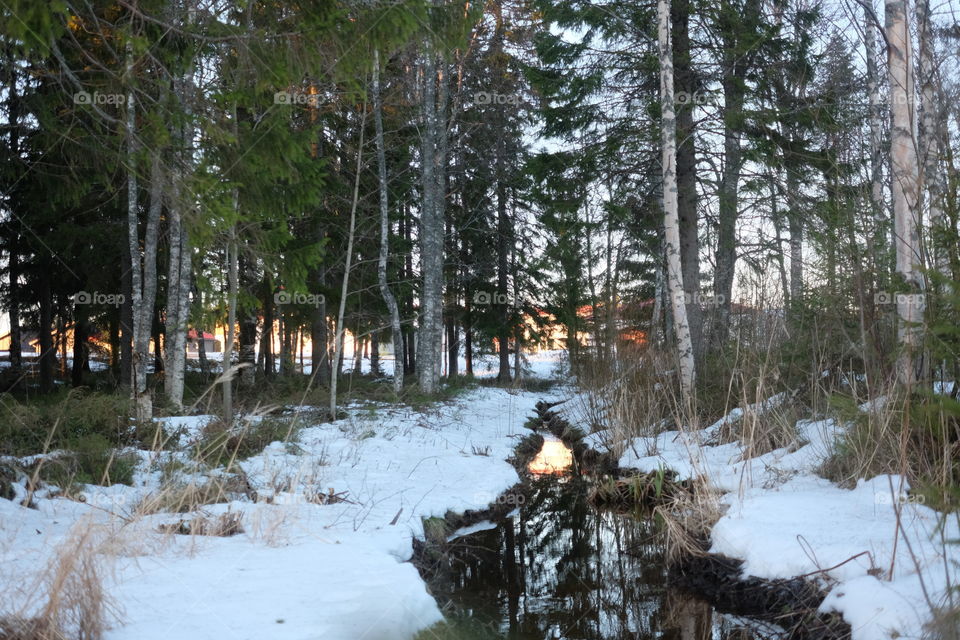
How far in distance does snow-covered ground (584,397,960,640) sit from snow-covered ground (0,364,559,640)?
2.37 m

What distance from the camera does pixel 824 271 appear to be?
7316mm

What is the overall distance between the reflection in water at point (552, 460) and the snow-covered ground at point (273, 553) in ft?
6.53

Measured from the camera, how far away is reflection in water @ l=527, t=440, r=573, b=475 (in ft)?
33.2

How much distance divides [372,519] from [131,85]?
3.89 meters

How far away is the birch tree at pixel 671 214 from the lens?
10156 millimetres

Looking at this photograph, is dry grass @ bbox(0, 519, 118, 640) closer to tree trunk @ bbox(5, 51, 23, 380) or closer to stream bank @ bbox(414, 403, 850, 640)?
stream bank @ bbox(414, 403, 850, 640)

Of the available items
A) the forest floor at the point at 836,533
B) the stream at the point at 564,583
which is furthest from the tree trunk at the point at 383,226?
the forest floor at the point at 836,533

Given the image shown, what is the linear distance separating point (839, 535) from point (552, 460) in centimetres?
649

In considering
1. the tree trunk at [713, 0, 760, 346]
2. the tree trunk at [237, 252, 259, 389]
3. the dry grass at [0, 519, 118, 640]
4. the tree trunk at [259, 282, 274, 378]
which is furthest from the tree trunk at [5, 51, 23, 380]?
the tree trunk at [713, 0, 760, 346]

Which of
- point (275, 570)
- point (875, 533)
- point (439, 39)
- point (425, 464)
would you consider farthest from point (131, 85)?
point (875, 533)

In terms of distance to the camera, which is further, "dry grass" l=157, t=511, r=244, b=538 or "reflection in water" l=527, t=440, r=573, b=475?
"reflection in water" l=527, t=440, r=573, b=475

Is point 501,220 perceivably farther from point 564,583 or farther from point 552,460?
point 564,583

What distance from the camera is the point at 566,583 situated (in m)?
5.68

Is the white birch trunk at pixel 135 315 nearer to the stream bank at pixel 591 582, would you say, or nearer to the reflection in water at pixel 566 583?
the stream bank at pixel 591 582
